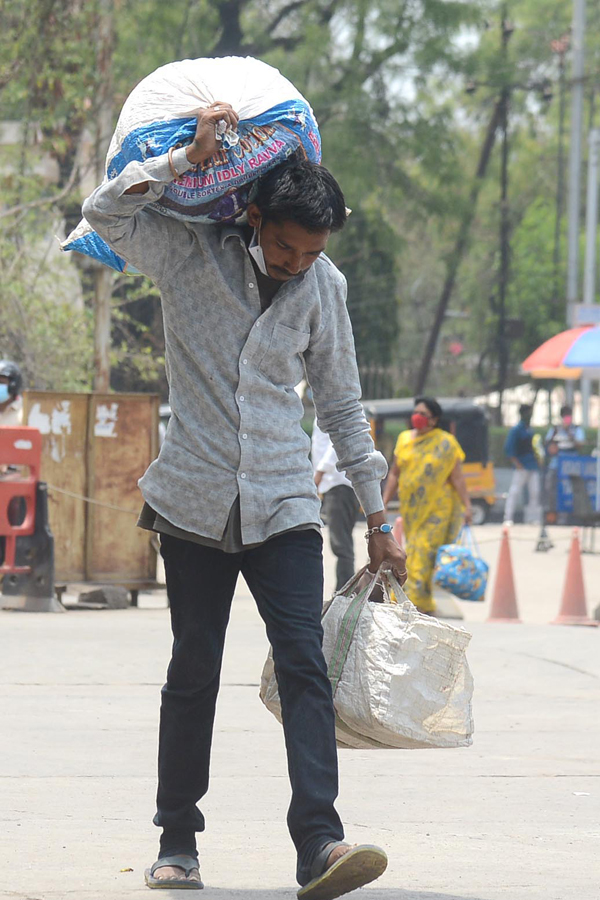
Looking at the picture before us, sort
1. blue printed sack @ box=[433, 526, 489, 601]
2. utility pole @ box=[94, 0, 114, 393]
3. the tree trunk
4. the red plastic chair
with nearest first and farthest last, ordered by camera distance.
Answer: the red plastic chair, blue printed sack @ box=[433, 526, 489, 601], utility pole @ box=[94, 0, 114, 393], the tree trunk

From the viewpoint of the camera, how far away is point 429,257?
53.7m

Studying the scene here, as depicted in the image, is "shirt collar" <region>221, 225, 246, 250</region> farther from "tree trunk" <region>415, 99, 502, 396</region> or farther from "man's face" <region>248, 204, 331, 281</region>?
"tree trunk" <region>415, 99, 502, 396</region>

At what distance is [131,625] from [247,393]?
19.4 ft

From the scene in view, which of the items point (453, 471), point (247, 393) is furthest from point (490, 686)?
point (247, 393)

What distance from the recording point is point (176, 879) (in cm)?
378

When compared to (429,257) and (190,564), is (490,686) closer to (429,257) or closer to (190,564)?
(190,564)

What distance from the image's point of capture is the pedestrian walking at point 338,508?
1106cm

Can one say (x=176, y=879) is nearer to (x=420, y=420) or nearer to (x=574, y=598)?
(x=420, y=420)

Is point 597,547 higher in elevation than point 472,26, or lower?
lower

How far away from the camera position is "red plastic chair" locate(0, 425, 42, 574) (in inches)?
396

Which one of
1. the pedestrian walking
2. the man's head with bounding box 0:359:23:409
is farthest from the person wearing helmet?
the pedestrian walking

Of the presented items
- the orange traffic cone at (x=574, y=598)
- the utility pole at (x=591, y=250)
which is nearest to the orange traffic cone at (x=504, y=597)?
the orange traffic cone at (x=574, y=598)

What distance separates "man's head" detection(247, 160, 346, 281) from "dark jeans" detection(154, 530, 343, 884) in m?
0.66

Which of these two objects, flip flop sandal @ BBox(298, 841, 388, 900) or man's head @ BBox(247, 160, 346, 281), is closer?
flip flop sandal @ BBox(298, 841, 388, 900)
